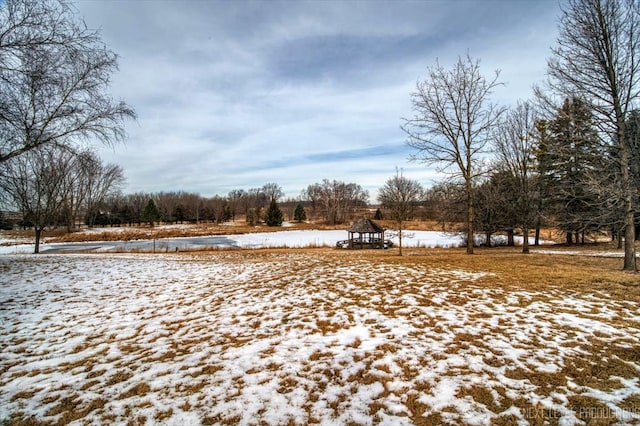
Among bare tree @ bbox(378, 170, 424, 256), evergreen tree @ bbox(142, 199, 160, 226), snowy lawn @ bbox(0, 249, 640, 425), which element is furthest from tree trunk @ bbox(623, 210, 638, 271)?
evergreen tree @ bbox(142, 199, 160, 226)

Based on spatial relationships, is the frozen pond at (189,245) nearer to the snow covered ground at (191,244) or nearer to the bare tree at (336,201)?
the snow covered ground at (191,244)

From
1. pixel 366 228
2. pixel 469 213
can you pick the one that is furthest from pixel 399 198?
pixel 366 228

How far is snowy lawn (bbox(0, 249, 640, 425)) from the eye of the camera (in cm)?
300

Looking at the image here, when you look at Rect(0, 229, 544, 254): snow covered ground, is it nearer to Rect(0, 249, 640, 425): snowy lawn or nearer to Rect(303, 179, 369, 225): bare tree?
Rect(0, 249, 640, 425): snowy lawn

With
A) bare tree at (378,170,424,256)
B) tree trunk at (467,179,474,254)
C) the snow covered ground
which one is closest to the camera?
tree trunk at (467,179,474,254)

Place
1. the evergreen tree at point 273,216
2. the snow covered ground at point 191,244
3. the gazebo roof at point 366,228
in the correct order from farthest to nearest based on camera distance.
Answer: the evergreen tree at point 273,216 → the snow covered ground at point 191,244 → the gazebo roof at point 366,228

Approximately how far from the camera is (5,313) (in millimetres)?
6371

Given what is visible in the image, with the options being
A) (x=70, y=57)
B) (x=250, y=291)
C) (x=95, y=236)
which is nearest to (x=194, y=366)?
(x=250, y=291)

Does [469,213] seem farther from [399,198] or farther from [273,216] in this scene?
[273,216]

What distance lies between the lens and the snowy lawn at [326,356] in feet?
9.84

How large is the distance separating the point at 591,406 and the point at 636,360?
157 centimetres

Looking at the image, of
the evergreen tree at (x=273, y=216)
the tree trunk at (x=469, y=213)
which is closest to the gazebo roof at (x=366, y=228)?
the tree trunk at (x=469, y=213)

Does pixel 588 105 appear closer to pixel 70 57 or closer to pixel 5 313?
pixel 70 57

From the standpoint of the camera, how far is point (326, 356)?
13.6 feet
